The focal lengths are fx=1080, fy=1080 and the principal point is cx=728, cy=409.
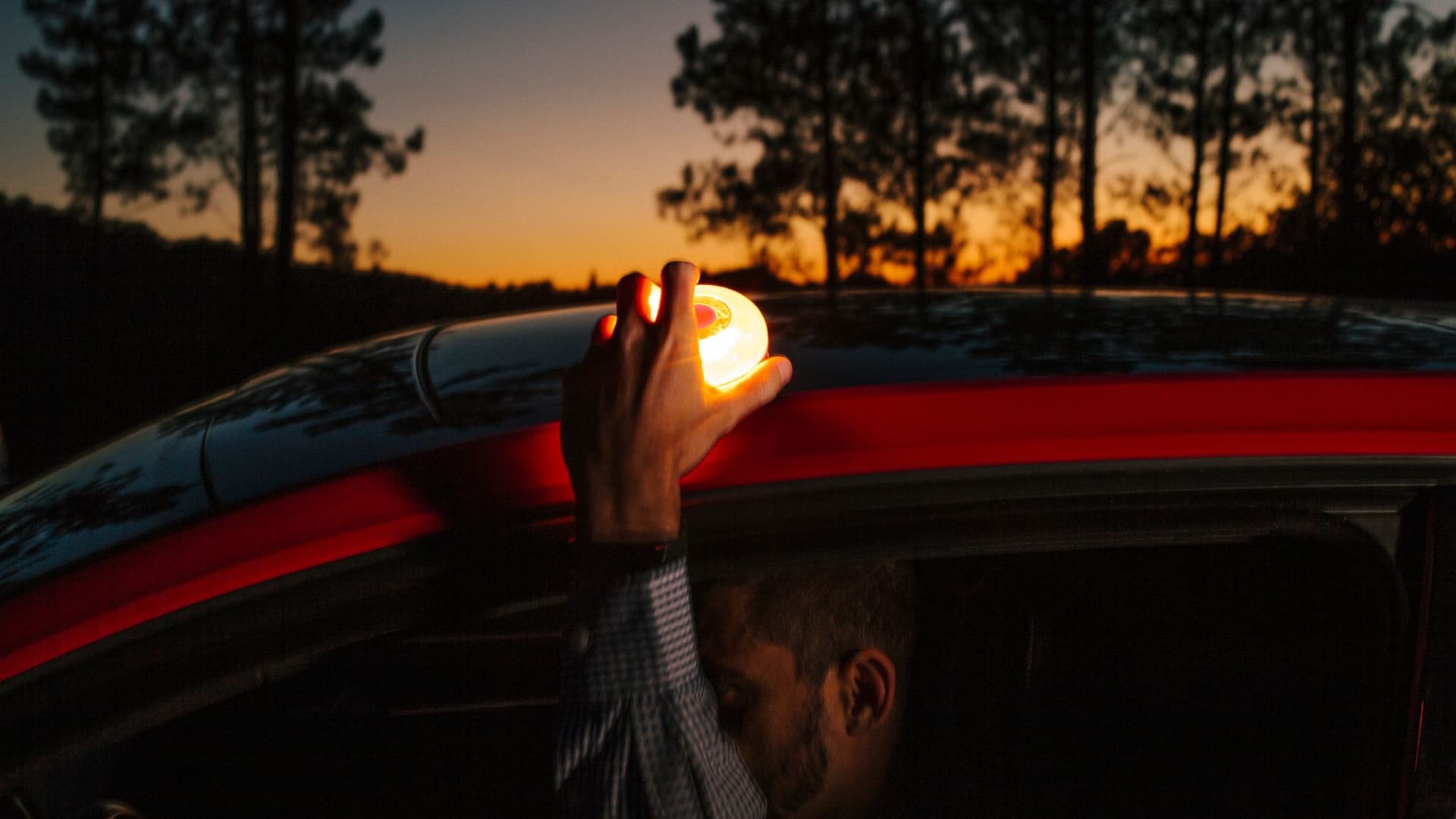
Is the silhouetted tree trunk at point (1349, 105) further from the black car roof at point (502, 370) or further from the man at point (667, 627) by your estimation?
the man at point (667, 627)

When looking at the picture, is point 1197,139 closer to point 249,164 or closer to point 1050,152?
point 1050,152

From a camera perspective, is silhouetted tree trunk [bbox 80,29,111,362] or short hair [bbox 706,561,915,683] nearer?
short hair [bbox 706,561,915,683]

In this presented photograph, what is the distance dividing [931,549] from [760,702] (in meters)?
0.34

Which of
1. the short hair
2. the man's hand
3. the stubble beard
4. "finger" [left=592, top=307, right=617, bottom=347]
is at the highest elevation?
"finger" [left=592, top=307, right=617, bottom=347]

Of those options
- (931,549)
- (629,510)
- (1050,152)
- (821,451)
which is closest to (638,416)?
(629,510)

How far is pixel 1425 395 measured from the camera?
3.82 ft

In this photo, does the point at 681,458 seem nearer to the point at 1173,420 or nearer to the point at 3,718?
the point at 1173,420

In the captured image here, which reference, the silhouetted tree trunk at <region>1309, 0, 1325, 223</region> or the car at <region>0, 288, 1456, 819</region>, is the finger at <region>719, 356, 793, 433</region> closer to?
the car at <region>0, 288, 1456, 819</region>

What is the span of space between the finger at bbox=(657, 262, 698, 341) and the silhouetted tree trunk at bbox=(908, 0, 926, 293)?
82.5 feet

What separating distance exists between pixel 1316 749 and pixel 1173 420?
0.58 m

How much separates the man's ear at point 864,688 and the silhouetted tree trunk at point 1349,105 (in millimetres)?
26725

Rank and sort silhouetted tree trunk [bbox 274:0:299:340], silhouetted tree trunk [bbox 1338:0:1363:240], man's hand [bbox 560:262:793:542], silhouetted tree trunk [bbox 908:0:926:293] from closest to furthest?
man's hand [bbox 560:262:793:542] → silhouetted tree trunk [bbox 274:0:299:340] → silhouetted tree trunk [bbox 1338:0:1363:240] → silhouetted tree trunk [bbox 908:0:926:293]

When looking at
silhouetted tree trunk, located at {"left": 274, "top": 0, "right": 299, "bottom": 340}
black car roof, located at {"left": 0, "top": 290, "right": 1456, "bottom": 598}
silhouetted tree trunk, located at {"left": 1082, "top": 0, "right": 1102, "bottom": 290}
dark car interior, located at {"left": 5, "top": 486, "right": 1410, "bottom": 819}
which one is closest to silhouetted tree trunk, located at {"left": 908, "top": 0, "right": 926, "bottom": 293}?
silhouetted tree trunk, located at {"left": 1082, "top": 0, "right": 1102, "bottom": 290}

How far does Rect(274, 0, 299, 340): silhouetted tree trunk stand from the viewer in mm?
21922
